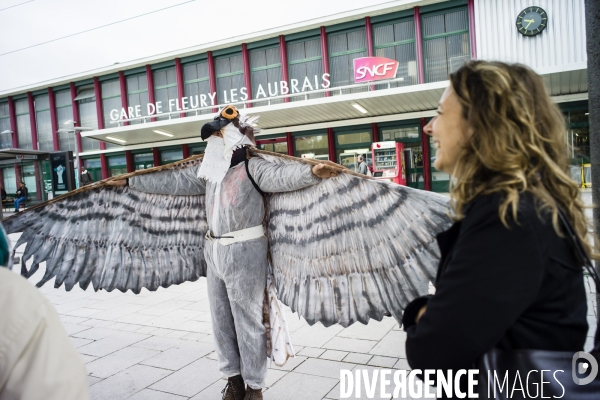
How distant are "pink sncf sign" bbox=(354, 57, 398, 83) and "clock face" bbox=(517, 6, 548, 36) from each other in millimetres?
4640

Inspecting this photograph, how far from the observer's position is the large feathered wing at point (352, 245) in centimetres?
236

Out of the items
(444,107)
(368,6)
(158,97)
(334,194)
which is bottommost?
(334,194)

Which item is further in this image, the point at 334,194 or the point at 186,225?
the point at 186,225

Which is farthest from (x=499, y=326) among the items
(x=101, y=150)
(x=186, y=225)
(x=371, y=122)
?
(x=101, y=150)

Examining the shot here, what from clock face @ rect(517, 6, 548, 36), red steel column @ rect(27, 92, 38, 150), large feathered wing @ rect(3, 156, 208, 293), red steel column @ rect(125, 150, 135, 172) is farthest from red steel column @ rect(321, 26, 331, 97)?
red steel column @ rect(27, 92, 38, 150)

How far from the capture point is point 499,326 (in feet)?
3.38

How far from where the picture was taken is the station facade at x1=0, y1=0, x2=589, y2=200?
52.9 ft

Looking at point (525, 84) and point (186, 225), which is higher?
point (525, 84)

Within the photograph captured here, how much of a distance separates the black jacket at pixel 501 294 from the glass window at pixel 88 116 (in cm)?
2743

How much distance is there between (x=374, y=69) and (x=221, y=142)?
50.0 ft

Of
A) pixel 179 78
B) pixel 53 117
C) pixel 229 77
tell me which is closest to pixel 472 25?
pixel 229 77

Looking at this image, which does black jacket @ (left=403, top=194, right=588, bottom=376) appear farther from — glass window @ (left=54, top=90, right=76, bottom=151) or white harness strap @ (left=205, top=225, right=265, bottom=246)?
glass window @ (left=54, top=90, right=76, bottom=151)

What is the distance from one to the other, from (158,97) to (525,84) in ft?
79.4

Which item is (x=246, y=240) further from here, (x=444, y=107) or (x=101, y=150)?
(x=101, y=150)
